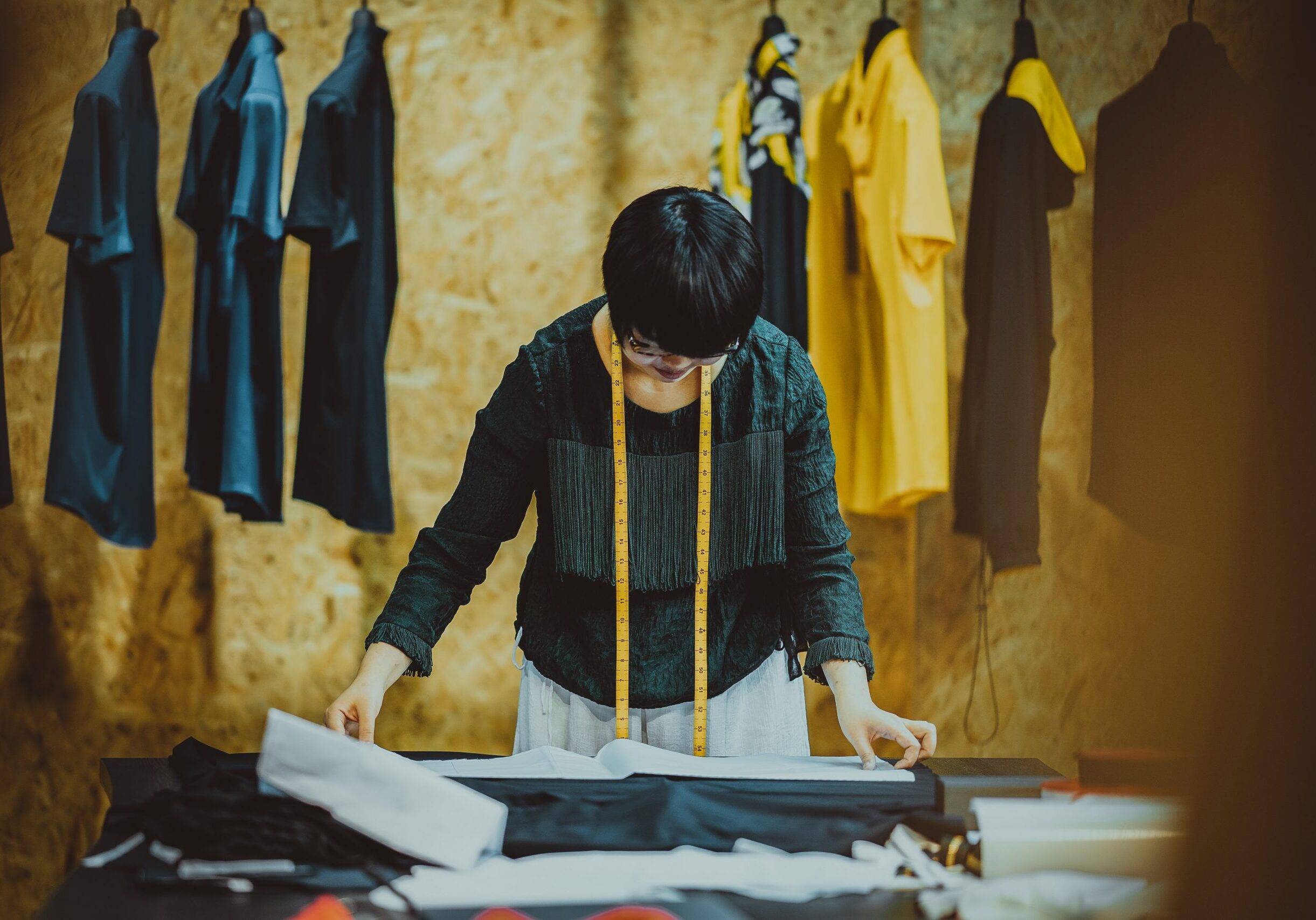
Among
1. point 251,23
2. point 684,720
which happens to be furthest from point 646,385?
point 251,23

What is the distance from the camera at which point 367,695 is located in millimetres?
1423

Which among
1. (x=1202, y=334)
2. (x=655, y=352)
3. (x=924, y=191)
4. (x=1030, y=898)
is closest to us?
(x=1202, y=334)

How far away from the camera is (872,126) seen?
9.00 ft

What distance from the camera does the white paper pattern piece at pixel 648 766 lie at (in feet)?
4.53

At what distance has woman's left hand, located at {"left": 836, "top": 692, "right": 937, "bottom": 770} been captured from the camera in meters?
1.41

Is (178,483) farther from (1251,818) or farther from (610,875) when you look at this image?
(1251,818)

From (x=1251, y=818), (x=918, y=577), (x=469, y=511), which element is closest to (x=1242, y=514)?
(x=1251, y=818)

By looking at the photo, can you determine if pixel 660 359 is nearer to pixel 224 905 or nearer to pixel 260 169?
pixel 224 905

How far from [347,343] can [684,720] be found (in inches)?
53.4

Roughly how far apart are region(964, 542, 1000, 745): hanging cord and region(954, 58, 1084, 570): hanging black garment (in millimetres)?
459

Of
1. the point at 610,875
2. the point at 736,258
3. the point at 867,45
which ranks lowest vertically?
the point at 610,875

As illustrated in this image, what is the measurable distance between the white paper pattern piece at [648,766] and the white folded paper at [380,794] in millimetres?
223

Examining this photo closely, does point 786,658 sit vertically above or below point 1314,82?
below

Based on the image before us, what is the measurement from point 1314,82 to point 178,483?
3.10 metres
